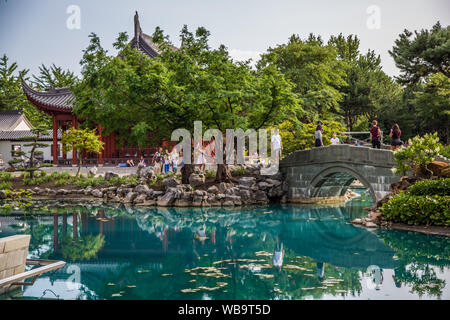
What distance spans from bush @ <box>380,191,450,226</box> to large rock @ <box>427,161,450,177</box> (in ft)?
3.92

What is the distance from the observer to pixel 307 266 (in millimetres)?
7500

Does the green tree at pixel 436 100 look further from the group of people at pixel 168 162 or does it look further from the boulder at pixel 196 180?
the group of people at pixel 168 162

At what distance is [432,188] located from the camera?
10.5m

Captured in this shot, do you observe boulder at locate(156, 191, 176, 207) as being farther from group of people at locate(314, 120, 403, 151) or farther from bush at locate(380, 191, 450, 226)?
bush at locate(380, 191, 450, 226)

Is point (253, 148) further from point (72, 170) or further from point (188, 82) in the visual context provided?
point (72, 170)

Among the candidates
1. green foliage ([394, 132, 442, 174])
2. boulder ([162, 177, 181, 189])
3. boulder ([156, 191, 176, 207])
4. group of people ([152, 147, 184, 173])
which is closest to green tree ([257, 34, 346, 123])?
group of people ([152, 147, 184, 173])

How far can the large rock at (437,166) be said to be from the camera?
11453 millimetres

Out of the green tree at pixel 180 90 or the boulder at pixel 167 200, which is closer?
the green tree at pixel 180 90

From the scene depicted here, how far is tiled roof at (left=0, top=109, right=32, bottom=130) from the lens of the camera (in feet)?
126

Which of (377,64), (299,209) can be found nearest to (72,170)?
(299,209)

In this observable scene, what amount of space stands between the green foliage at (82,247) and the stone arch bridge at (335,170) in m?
8.52

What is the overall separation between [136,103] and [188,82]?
7.76 ft

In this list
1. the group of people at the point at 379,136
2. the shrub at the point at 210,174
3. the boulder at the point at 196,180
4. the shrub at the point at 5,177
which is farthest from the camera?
the shrub at the point at 5,177

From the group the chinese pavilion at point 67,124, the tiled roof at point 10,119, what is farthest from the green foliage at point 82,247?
the tiled roof at point 10,119
